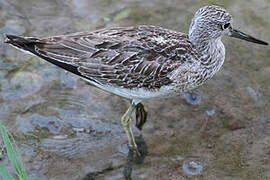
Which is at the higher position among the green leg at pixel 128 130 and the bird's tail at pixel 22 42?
the bird's tail at pixel 22 42

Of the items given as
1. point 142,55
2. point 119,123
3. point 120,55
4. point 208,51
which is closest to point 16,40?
point 120,55

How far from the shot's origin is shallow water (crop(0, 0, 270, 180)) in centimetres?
554

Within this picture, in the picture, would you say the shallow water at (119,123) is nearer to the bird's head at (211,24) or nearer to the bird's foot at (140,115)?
the bird's foot at (140,115)

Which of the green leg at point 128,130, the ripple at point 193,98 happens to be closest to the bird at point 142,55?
the green leg at point 128,130

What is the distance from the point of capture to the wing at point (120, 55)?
529cm

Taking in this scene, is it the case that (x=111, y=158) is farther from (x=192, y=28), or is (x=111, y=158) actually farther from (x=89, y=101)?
(x=192, y=28)

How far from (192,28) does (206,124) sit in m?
1.30

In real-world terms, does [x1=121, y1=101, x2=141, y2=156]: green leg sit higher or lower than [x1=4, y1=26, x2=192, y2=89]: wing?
lower

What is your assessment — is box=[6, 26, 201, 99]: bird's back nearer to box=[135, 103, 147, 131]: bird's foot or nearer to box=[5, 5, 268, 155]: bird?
box=[5, 5, 268, 155]: bird

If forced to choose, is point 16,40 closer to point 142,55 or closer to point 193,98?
point 142,55

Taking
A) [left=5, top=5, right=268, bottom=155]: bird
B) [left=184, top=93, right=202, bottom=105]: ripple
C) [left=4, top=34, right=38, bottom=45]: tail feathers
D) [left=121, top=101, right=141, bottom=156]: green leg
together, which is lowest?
[left=121, top=101, right=141, bottom=156]: green leg

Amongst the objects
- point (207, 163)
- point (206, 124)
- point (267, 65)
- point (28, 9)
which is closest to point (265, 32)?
point (267, 65)

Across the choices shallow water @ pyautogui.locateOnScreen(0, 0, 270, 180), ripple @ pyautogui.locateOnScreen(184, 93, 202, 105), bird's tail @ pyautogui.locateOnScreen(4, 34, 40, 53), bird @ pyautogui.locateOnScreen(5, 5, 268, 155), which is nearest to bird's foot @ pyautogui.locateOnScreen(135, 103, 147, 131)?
shallow water @ pyautogui.locateOnScreen(0, 0, 270, 180)

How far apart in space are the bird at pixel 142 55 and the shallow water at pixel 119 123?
0.75 metres
